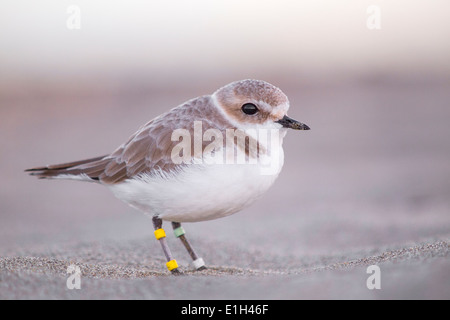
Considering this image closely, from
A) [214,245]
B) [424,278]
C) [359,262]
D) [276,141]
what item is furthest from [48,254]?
[424,278]

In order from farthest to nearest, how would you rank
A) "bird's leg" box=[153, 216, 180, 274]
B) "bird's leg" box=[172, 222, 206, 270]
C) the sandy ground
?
"bird's leg" box=[172, 222, 206, 270], "bird's leg" box=[153, 216, 180, 274], the sandy ground

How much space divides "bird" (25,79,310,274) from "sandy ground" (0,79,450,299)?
0.59 meters

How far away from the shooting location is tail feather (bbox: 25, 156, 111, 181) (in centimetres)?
493

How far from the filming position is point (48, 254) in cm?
564

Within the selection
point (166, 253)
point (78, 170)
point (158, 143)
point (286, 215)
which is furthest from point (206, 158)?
point (286, 215)

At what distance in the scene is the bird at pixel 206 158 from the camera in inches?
165

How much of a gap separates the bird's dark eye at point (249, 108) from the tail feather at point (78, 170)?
135cm

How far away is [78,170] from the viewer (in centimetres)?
500

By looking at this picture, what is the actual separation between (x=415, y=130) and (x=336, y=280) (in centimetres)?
898

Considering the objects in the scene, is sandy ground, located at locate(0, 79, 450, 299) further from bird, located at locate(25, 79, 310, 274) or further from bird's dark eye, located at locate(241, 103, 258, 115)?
bird's dark eye, located at locate(241, 103, 258, 115)

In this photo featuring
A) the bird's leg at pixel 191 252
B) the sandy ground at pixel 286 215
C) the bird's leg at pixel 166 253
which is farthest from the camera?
the bird's leg at pixel 191 252

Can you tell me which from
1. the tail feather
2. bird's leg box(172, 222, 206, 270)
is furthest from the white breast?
the tail feather

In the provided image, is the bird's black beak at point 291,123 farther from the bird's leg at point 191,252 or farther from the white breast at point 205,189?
the bird's leg at point 191,252

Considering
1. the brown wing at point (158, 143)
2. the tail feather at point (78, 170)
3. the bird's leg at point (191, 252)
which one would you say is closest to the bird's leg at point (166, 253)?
the bird's leg at point (191, 252)
